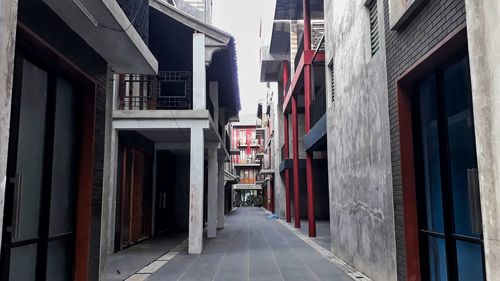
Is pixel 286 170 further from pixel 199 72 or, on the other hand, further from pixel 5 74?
pixel 5 74

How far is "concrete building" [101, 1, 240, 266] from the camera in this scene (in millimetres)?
11031

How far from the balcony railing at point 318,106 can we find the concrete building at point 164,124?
2918 millimetres

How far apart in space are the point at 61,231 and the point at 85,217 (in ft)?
1.06

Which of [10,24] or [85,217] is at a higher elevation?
[10,24]

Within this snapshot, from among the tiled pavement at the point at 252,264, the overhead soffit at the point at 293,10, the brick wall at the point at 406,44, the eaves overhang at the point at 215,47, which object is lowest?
the tiled pavement at the point at 252,264

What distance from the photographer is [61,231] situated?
479cm

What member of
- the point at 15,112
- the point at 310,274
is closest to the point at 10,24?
the point at 15,112

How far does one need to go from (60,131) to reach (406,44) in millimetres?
4213

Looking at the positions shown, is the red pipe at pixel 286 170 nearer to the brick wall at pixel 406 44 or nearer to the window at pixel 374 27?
the window at pixel 374 27

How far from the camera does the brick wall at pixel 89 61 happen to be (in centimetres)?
398

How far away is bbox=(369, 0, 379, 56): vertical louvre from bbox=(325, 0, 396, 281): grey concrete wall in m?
0.07

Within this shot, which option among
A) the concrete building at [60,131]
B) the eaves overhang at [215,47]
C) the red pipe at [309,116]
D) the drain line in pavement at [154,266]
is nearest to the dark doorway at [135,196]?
the drain line in pavement at [154,266]

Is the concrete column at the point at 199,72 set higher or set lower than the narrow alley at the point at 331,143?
higher

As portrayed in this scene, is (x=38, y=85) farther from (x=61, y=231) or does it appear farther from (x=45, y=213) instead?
(x=61, y=231)
